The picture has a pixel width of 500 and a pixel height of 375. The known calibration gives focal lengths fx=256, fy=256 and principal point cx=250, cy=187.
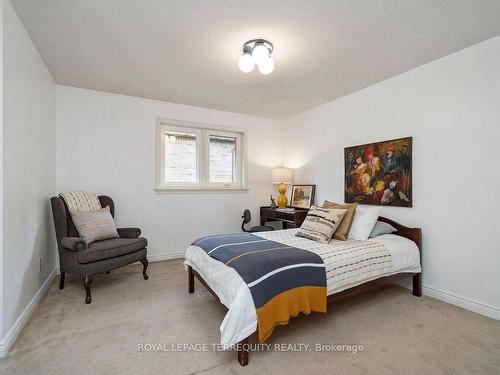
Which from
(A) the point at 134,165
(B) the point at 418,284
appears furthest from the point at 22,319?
(B) the point at 418,284

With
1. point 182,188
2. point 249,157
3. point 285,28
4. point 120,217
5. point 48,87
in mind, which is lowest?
point 120,217

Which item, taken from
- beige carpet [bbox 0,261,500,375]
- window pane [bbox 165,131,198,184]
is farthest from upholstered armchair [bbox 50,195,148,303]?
window pane [bbox 165,131,198,184]

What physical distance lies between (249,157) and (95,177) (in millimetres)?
2388

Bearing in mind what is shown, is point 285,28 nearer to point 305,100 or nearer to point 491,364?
point 305,100

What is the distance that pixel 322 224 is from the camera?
2.72 metres

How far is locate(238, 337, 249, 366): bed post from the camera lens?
1.60 metres

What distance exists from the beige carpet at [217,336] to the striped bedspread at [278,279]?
25 cm

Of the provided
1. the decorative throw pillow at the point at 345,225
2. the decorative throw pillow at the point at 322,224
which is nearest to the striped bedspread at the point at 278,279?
the decorative throw pillow at the point at 322,224

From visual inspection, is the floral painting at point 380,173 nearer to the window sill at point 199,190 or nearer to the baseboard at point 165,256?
the window sill at point 199,190

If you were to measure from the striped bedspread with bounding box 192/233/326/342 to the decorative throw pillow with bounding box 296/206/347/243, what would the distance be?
561mm

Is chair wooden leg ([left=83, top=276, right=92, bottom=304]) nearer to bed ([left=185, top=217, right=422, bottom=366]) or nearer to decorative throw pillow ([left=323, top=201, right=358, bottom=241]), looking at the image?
bed ([left=185, top=217, right=422, bottom=366])

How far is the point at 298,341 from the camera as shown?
1846 mm

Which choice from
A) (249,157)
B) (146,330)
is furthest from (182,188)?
(146,330)

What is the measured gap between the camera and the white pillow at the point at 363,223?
2754mm
